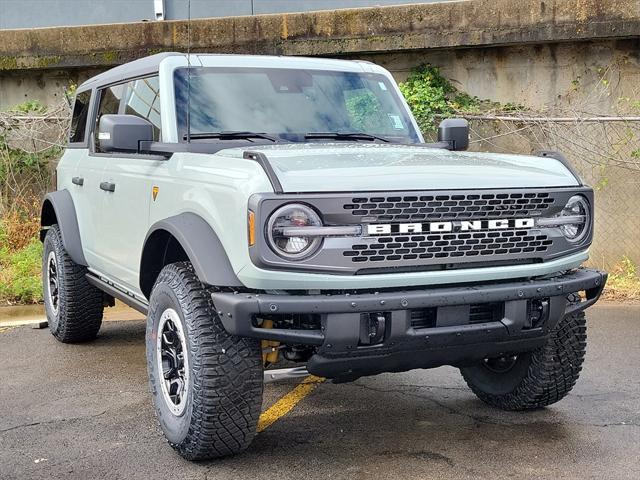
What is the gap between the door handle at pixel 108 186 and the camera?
5133 mm

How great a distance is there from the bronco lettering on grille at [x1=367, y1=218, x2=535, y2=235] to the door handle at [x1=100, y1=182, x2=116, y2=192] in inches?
88.3

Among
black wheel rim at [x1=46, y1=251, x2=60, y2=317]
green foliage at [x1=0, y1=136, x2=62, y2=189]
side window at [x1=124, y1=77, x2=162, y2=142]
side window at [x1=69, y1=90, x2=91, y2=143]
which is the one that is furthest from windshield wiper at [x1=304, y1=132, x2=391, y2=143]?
green foliage at [x1=0, y1=136, x2=62, y2=189]

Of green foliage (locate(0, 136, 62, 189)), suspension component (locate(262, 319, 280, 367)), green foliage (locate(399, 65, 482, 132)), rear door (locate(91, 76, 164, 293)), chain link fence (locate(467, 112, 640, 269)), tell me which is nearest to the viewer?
suspension component (locate(262, 319, 280, 367))

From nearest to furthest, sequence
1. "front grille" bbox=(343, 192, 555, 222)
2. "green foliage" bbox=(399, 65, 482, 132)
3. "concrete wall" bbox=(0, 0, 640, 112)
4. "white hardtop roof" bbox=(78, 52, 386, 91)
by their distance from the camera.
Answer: "front grille" bbox=(343, 192, 555, 222)
"white hardtop roof" bbox=(78, 52, 386, 91)
"concrete wall" bbox=(0, 0, 640, 112)
"green foliage" bbox=(399, 65, 482, 132)

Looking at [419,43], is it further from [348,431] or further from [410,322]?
[410,322]

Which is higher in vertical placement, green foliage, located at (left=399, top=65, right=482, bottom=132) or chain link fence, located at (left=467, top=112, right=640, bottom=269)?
green foliage, located at (left=399, top=65, right=482, bottom=132)

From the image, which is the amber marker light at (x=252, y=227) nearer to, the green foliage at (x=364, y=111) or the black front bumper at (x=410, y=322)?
the black front bumper at (x=410, y=322)

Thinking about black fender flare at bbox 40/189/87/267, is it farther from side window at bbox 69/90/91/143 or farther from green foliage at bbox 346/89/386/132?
green foliage at bbox 346/89/386/132

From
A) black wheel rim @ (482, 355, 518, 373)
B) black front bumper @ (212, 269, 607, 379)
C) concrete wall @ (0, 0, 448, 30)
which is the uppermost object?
concrete wall @ (0, 0, 448, 30)

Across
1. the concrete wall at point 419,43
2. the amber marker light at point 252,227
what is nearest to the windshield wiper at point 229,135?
the amber marker light at point 252,227

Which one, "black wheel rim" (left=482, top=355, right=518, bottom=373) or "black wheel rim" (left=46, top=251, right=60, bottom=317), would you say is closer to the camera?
"black wheel rim" (left=482, top=355, right=518, bottom=373)

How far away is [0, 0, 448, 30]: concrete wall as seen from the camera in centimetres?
1041

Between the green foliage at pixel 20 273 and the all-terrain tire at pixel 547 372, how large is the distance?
525cm

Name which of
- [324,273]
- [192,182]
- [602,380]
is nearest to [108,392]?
[192,182]
